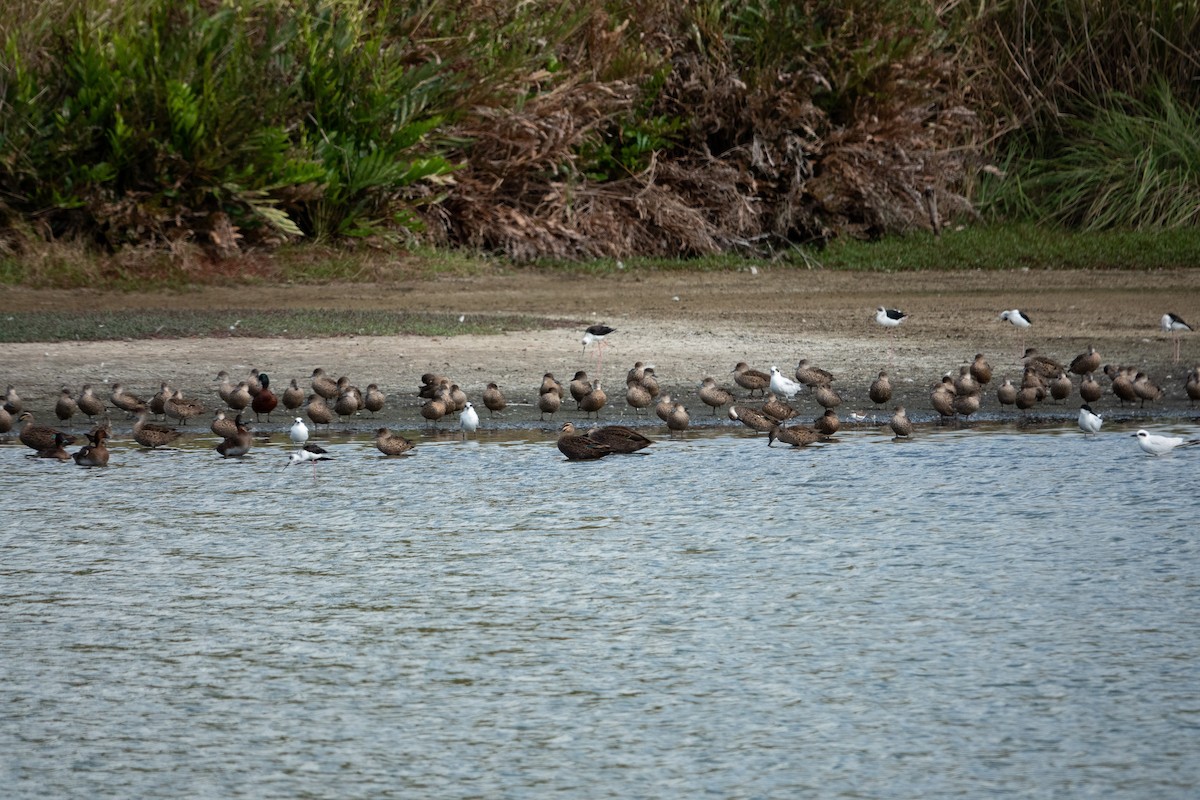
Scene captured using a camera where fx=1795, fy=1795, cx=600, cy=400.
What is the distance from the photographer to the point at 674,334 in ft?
53.3

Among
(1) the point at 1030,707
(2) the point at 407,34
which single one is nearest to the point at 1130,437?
(1) the point at 1030,707

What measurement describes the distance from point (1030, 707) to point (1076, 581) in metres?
1.93

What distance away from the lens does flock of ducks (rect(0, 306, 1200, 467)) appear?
11.2m

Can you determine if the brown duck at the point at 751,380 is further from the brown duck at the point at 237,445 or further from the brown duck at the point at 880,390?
the brown duck at the point at 237,445

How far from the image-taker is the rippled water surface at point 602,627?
225 inches

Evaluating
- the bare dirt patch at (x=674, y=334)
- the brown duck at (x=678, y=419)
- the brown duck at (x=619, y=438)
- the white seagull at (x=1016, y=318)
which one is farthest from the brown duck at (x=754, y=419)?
the white seagull at (x=1016, y=318)

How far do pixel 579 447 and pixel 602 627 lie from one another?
378 centimetres

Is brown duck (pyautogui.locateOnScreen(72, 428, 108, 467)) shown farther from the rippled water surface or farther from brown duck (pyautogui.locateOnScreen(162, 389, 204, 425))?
brown duck (pyautogui.locateOnScreen(162, 389, 204, 425))

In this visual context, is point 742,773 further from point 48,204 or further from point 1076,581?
point 48,204

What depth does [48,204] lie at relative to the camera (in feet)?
62.7

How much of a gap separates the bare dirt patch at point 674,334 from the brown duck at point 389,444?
130cm

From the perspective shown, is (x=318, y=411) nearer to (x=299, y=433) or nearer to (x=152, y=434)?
(x=299, y=433)

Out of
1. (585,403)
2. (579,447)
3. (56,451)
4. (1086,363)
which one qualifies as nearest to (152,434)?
(56,451)

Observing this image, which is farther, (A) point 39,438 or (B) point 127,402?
(B) point 127,402
